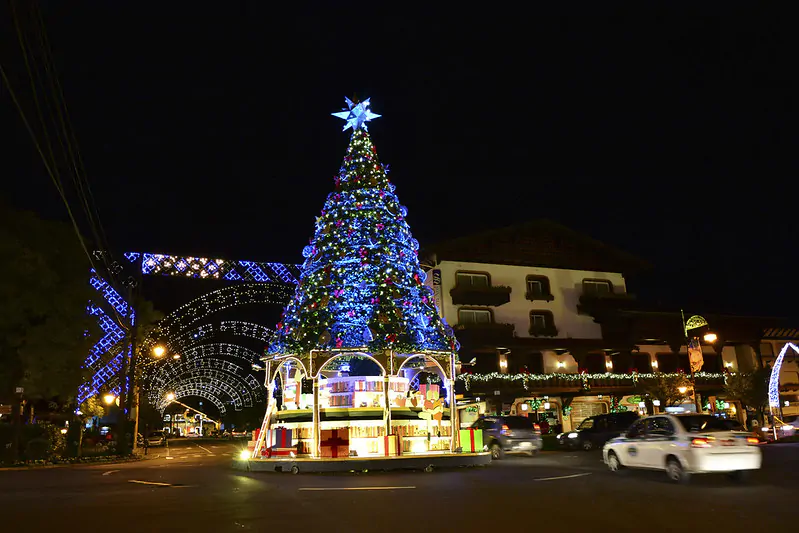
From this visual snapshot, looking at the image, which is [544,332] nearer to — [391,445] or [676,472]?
[391,445]

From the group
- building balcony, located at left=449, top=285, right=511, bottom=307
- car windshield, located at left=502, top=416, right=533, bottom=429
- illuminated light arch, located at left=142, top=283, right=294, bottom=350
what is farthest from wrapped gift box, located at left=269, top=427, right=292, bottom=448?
building balcony, located at left=449, top=285, right=511, bottom=307

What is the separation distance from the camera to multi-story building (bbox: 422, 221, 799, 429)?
44.4 metres

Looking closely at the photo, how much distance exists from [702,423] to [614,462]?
2.92 meters

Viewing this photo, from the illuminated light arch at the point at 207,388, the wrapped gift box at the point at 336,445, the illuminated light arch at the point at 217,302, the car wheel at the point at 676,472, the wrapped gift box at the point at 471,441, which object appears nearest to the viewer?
the car wheel at the point at 676,472

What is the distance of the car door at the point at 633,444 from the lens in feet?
48.1

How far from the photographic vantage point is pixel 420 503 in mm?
10789

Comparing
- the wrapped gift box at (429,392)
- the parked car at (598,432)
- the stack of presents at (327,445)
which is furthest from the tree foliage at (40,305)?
the parked car at (598,432)

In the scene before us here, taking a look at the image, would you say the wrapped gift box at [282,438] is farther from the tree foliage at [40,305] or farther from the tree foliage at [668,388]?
the tree foliage at [668,388]

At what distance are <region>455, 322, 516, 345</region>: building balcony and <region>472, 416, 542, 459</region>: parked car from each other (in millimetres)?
17335

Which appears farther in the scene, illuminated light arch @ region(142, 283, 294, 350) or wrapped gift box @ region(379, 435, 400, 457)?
illuminated light arch @ region(142, 283, 294, 350)

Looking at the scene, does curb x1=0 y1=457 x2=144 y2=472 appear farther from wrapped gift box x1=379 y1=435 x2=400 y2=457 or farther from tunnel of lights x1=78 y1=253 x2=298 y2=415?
wrapped gift box x1=379 y1=435 x2=400 y2=457

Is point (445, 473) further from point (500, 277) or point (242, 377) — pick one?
point (242, 377)

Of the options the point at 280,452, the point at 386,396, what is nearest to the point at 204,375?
the point at 280,452

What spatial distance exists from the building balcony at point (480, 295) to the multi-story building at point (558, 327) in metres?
0.07
